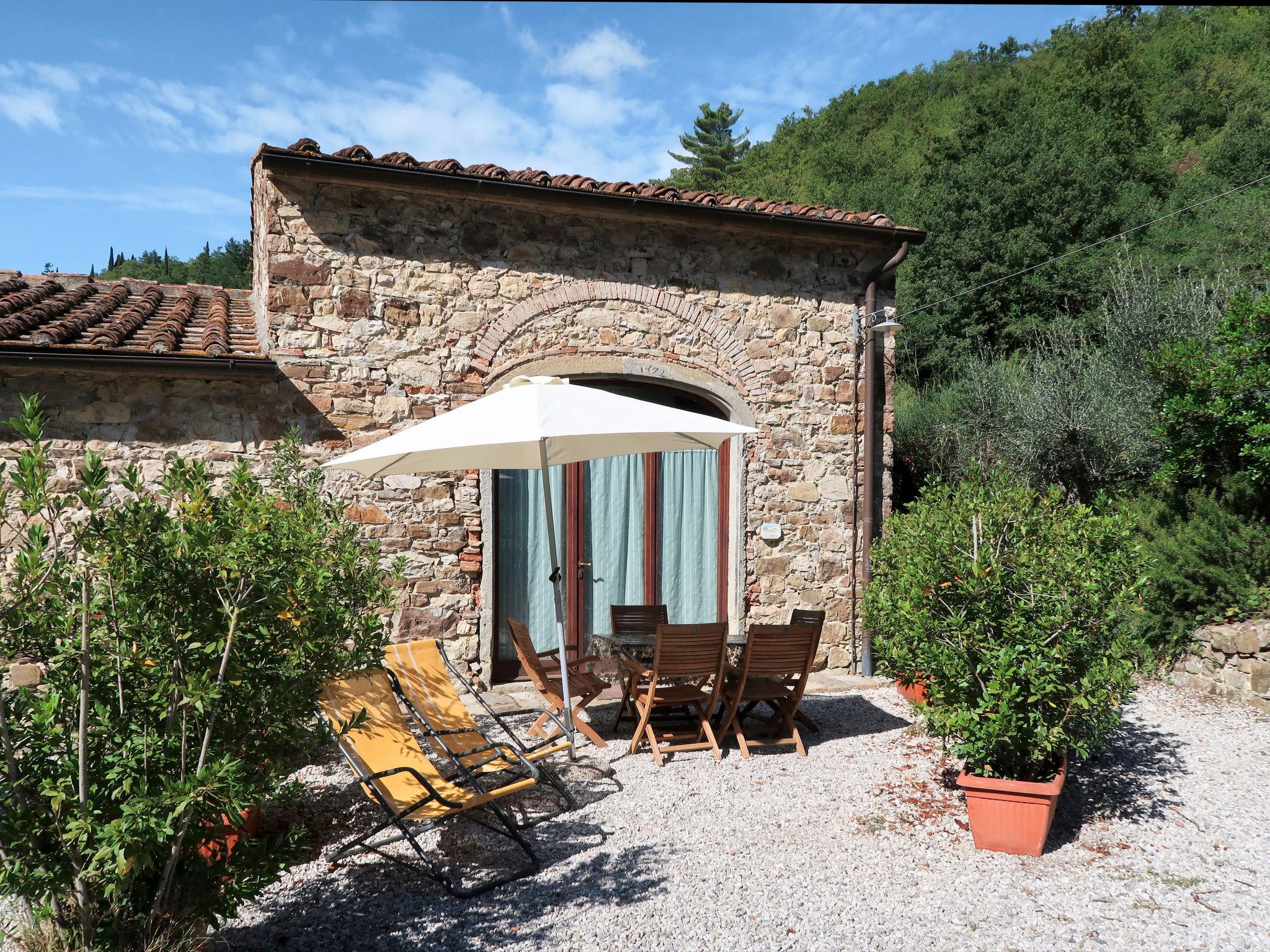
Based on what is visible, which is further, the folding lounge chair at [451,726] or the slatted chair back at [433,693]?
the slatted chair back at [433,693]

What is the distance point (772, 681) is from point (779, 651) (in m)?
0.48

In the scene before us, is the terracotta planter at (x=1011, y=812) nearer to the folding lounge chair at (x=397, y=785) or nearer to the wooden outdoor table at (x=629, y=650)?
the wooden outdoor table at (x=629, y=650)

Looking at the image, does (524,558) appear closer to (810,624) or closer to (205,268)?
(810,624)

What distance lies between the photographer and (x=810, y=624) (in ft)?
16.7

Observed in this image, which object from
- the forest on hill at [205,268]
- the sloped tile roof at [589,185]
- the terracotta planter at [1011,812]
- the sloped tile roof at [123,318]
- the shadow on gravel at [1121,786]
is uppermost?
the forest on hill at [205,268]

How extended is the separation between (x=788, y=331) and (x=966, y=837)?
4622mm

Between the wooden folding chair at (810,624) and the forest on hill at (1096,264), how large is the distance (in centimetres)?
135

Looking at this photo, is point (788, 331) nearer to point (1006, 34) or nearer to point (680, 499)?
point (680, 499)

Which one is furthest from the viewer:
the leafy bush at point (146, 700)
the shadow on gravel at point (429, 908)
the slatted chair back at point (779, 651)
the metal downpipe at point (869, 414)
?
the metal downpipe at point (869, 414)

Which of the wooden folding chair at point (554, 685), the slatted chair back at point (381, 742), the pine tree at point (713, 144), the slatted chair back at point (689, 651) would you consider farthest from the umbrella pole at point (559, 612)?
the pine tree at point (713, 144)

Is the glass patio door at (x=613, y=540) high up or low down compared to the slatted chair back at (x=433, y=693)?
up

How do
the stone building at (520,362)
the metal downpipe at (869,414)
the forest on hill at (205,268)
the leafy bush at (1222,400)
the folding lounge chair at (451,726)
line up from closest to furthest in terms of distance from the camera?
the folding lounge chair at (451,726)
the stone building at (520,362)
the leafy bush at (1222,400)
the metal downpipe at (869,414)
the forest on hill at (205,268)

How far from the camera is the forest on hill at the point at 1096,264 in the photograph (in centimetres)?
694

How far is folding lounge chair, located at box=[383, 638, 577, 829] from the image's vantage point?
4.06 m
